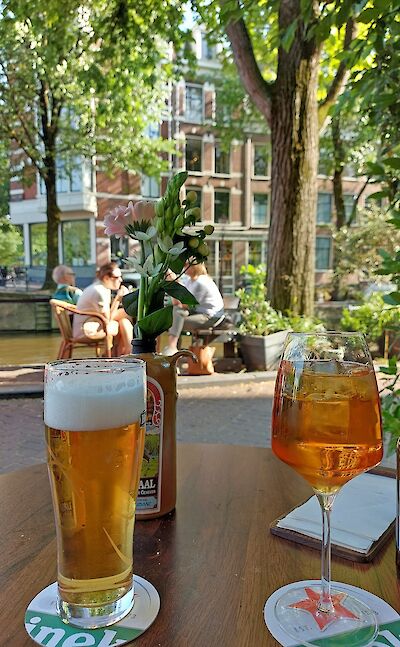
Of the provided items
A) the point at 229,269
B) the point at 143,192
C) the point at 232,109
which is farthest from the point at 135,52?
the point at 229,269

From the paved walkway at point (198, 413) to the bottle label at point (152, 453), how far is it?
8.17 feet

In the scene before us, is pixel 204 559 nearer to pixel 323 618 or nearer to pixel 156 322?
pixel 323 618

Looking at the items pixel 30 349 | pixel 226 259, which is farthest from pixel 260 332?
pixel 226 259

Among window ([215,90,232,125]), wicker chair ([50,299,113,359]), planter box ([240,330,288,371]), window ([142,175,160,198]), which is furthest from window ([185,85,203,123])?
wicker chair ([50,299,113,359])

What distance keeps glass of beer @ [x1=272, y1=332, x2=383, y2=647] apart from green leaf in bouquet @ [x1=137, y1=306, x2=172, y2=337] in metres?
0.24

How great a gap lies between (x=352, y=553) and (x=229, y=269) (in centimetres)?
2547

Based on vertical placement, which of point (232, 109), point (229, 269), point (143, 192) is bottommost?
point (229, 269)

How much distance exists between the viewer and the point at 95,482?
0.68 metres

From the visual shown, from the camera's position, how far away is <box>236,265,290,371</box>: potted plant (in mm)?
5820

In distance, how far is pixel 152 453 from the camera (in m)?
0.93

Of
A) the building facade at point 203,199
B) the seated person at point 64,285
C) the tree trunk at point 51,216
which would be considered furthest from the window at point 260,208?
the seated person at point 64,285

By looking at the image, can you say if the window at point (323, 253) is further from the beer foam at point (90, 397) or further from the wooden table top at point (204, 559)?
the beer foam at point (90, 397)

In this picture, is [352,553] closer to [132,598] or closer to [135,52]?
[132,598]

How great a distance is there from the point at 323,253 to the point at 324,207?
237 cm
